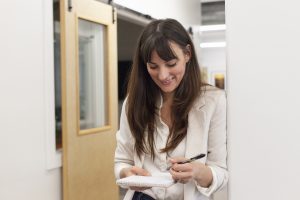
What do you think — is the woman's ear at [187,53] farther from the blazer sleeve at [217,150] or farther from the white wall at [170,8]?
the white wall at [170,8]

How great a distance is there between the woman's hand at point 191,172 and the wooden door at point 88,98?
1137mm

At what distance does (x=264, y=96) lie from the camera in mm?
557

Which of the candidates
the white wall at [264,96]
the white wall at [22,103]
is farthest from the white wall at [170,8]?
the white wall at [264,96]

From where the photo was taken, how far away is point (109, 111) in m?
2.29

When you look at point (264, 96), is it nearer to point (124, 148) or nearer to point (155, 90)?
point (155, 90)

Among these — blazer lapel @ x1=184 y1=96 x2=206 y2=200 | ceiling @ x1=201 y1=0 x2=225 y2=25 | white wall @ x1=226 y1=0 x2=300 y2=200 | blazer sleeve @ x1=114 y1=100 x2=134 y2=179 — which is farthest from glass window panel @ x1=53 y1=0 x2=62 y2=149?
ceiling @ x1=201 y1=0 x2=225 y2=25

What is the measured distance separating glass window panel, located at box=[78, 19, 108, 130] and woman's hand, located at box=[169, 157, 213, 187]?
1.37 metres

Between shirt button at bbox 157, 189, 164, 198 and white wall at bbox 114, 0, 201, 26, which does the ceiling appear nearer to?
white wall at bbox 114, 0, 201, 26

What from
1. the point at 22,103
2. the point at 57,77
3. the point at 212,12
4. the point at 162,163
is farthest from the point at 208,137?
the point at 212,12

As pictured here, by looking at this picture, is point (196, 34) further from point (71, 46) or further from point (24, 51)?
point (24, 51)

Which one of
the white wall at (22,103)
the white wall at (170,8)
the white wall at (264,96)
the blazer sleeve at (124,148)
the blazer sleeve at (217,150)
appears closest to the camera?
the white wall at (264,96)

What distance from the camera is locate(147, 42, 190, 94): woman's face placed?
835mm

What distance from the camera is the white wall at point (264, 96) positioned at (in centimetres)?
54

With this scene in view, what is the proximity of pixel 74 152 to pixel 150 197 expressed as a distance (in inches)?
41.4
